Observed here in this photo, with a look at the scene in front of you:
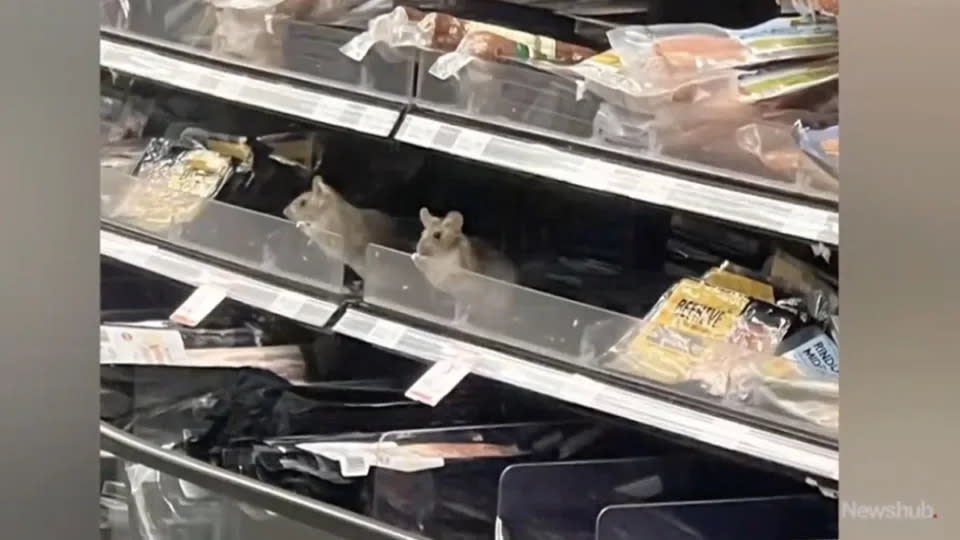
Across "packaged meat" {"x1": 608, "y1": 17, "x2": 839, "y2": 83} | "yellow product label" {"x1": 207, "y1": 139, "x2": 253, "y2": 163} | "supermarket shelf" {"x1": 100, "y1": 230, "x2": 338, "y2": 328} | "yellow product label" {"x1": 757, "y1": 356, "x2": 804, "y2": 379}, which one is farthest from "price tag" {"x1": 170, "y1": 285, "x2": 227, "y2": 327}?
"yellow product label" {"x1": 757, "y1": 356, "x2": 804, "y2": 379}

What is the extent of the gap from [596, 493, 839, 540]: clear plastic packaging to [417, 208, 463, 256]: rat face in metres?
0.46

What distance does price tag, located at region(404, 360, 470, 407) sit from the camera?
159 centimetres

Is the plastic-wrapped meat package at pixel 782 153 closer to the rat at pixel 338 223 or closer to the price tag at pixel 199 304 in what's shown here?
the rat at pixel 338 223

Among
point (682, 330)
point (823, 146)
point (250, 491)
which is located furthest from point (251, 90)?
point (823, 146)

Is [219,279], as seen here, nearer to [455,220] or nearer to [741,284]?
[455,220]

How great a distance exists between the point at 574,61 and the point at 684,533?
0.63 m

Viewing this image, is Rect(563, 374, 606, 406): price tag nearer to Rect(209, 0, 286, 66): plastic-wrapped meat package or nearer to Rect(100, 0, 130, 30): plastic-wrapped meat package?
Rect(209, 0, 286, 66): plastic-wrapped meat package

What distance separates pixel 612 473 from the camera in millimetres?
1588

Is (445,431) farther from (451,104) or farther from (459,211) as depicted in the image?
(451,104)

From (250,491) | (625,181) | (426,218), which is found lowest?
(250,491)

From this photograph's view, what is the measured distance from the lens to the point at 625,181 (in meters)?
1.41

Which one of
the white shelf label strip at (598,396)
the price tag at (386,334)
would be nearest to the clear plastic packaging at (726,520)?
the white shelf label strip at (598,396)
